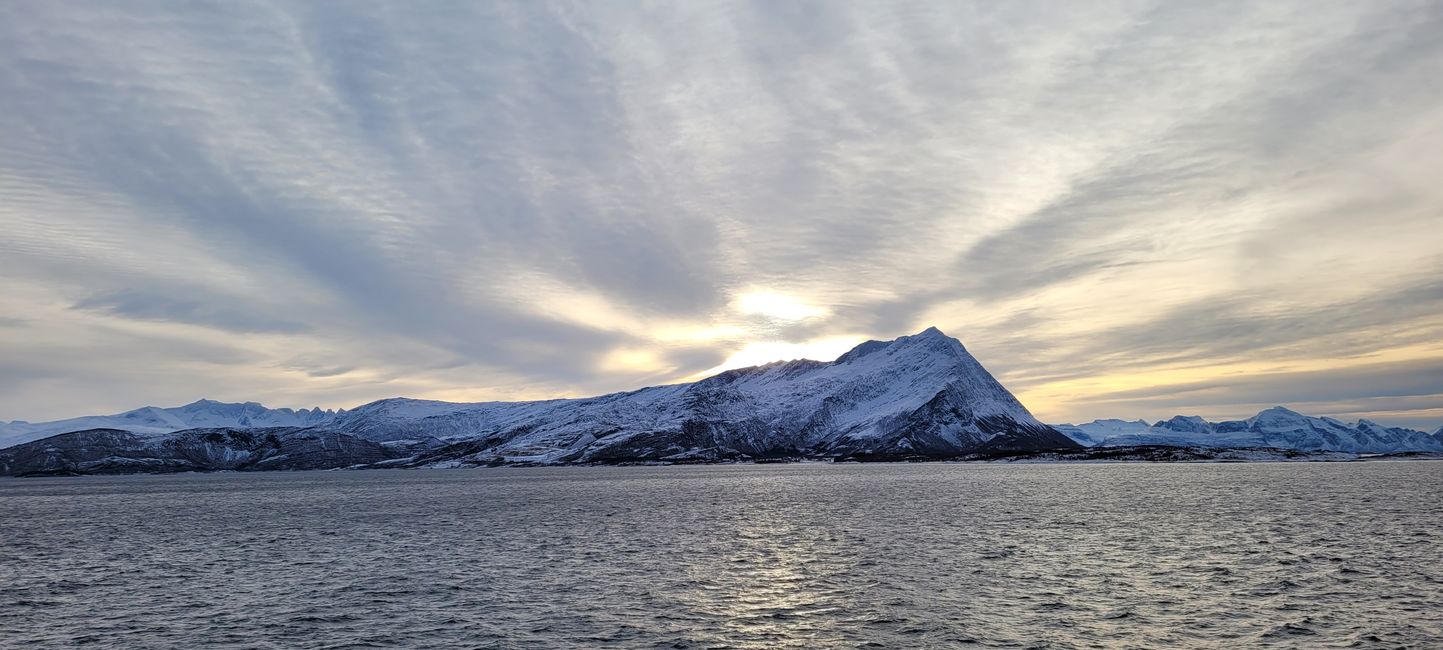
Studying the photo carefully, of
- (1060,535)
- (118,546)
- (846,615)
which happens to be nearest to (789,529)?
(1060,535)

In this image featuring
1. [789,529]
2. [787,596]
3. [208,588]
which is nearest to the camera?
[787,596]

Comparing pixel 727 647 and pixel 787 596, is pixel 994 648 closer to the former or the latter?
pixel 727 647

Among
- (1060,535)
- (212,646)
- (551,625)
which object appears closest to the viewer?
(212,646)

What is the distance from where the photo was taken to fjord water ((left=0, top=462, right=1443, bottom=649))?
44094 mm

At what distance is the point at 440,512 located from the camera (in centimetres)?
13925

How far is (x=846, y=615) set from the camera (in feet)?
159

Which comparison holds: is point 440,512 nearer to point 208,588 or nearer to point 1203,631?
point 208,588

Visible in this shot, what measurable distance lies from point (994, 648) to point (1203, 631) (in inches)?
463

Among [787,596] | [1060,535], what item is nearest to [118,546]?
[787,596]

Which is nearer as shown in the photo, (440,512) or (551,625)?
(551,625)

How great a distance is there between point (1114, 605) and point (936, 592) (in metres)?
10.6

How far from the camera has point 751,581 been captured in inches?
2403

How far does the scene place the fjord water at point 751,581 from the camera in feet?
145

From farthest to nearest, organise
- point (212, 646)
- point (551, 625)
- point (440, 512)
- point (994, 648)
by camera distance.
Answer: point (440, 512) < point (551, 625) < point (212, 646) < point (994, 648)
